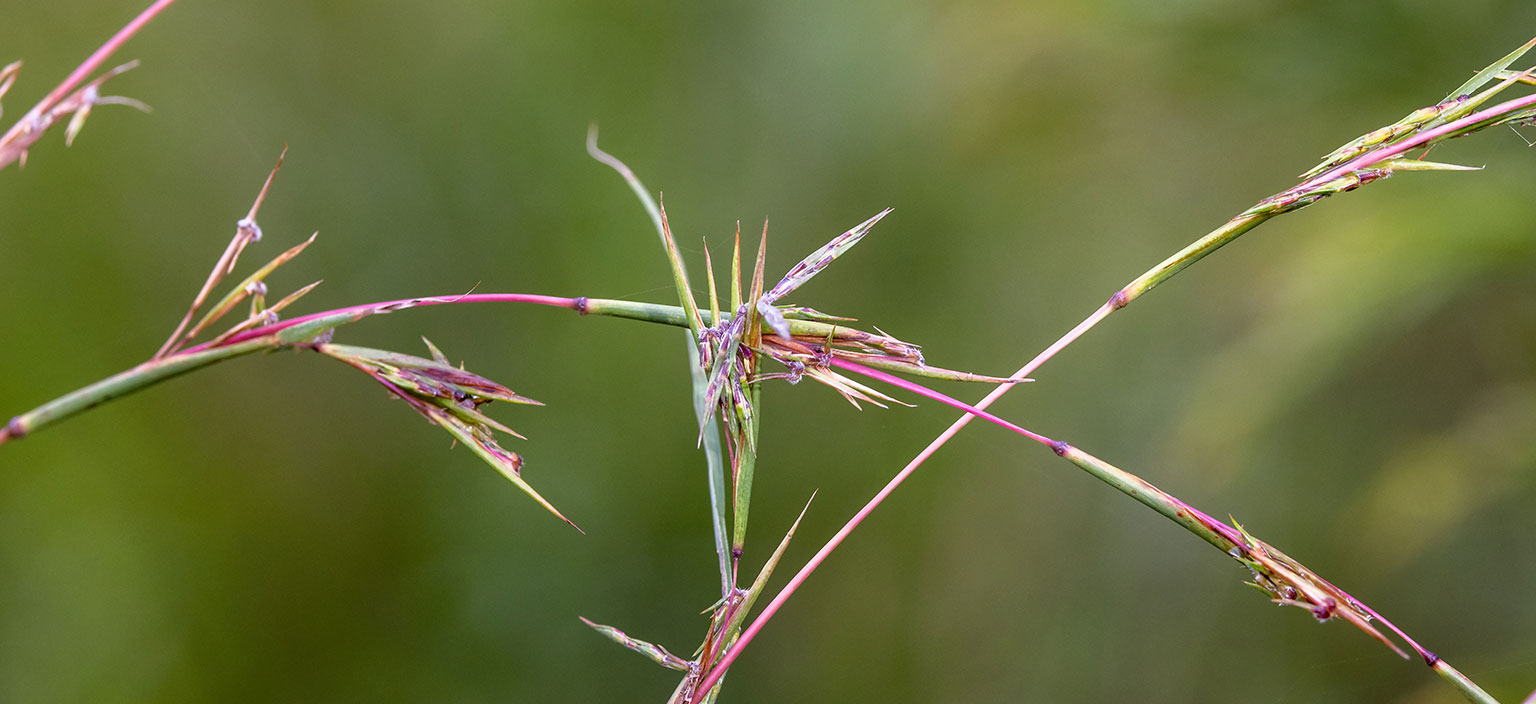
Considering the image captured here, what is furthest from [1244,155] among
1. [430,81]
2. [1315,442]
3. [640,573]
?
[430,81]

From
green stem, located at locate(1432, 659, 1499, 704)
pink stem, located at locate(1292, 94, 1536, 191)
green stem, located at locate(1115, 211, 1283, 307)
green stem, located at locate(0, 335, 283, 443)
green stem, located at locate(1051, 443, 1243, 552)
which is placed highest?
pink stem, located at locate(1292, 94, 1536, 191)

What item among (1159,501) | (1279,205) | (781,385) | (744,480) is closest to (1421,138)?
(1279,205)

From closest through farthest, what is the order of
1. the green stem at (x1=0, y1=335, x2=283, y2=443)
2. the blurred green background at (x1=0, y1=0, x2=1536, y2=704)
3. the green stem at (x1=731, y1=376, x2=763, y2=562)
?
1. the green stem at (x1=0, y1=335, x2=283, y2=443)
2. the green stem at (x1=731, y1=376, x2=763, y2=562)
3. the blurred green background at (x1=0, y1=0, x2=1536, y2=704)

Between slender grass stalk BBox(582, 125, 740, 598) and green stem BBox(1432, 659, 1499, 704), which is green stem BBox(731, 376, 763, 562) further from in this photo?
green stem BBox(1432, 659, 1499, 704)

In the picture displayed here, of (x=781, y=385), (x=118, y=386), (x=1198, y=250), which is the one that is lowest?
(x=118, y=386)

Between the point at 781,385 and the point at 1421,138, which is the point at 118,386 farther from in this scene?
the point at 781,385

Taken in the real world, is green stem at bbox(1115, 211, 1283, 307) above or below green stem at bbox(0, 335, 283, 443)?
above

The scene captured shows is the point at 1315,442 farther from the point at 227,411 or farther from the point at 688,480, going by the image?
the point at 227,411

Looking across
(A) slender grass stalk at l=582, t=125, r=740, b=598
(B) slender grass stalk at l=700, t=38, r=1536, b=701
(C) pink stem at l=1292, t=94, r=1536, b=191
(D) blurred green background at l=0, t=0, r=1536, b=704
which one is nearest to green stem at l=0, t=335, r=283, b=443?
(A) slender grass stalk at l=582, t=125, r=740, b=598
